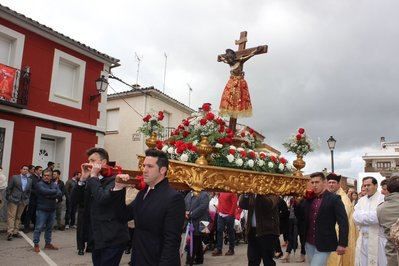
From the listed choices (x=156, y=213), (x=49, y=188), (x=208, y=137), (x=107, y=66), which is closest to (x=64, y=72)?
(x=107, y=66)

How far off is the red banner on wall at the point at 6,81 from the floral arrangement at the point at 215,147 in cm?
954

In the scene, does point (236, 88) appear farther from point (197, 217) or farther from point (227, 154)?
point (197, 217)

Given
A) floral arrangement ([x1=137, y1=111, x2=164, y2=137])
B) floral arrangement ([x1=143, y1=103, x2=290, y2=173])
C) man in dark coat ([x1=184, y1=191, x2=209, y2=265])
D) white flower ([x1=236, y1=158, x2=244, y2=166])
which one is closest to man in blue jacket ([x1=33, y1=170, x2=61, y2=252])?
man in dark coat ([x1=184, y1=191, x2=209, y2=265])

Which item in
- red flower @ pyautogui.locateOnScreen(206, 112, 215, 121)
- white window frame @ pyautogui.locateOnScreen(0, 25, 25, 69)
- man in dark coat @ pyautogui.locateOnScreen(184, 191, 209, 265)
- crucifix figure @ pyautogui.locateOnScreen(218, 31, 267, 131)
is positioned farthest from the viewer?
white window frame @ pyautogui.locateOnScreen(0, 25, 25, 69)

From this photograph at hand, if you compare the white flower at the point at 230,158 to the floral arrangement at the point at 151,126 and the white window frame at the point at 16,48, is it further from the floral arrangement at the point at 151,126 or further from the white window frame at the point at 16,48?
the white window frame at the point at 16,48

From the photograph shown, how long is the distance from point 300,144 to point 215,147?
183cm

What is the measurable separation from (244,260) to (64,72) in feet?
34.8

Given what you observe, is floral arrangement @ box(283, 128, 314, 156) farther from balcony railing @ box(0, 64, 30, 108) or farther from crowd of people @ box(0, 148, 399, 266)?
balcony railing @ box(0, 64, 30, 108)

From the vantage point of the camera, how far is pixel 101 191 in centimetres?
398

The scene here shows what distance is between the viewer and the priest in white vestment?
589 centimetres

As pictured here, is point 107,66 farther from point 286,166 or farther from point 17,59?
point 286,166

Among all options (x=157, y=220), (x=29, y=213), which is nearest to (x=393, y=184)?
(x=157, y=220)

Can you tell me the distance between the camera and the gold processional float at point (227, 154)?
4273 millimetres

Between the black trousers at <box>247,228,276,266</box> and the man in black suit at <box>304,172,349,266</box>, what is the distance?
64 centimetres
